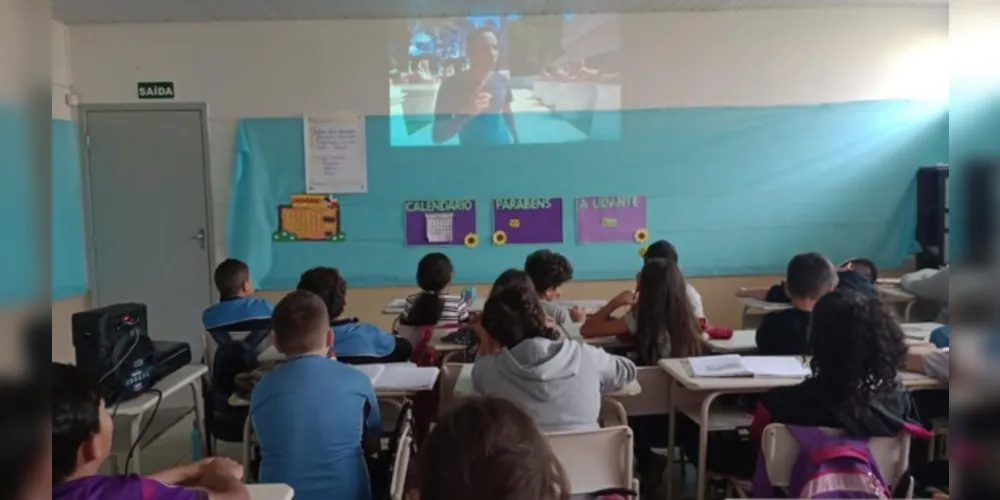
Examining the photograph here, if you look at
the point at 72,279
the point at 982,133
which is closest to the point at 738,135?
the point at 72,279

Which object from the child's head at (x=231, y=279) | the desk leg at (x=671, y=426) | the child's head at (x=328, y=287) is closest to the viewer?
the desk leg at (x=671, y=426)

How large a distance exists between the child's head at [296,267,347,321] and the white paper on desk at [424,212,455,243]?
230 cm

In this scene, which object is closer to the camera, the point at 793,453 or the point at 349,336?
the point at 793,453

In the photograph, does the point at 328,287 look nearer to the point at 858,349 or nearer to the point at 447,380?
the point at 447,380

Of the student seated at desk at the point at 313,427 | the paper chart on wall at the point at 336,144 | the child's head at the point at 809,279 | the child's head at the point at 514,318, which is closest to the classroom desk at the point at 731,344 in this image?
the child's head at the point at 809,279

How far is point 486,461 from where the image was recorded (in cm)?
109

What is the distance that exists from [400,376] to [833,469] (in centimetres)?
145

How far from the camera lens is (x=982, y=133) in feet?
1.48

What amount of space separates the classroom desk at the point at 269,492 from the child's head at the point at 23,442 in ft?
4.37

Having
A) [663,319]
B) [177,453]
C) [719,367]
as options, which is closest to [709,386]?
[719,367]

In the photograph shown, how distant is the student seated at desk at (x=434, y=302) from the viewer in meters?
3.67

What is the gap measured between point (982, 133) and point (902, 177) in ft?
19.0

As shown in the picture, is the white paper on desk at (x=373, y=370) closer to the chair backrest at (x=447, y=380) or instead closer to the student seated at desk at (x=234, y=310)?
the chair backrest at (x=447, y=380)

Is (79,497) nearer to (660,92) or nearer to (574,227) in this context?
(574,227)
